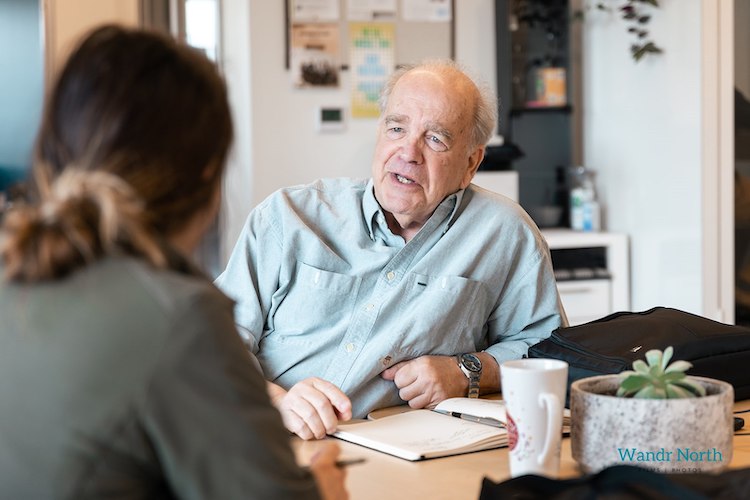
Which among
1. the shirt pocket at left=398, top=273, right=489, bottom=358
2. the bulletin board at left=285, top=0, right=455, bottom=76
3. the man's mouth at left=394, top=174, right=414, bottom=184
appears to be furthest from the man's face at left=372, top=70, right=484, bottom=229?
the bulletin board at left=285, top=0, right=455, bottom=76

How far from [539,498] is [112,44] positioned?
2.01 ft

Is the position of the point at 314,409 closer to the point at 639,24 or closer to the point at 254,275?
the point at 254,275

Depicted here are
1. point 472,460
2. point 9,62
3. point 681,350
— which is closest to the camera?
point 472,460

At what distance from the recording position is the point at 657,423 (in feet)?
3.86

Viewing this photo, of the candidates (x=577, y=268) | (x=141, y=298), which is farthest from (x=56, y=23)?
(x=141, y=298)

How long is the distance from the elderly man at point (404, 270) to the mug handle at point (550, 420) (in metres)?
0.49

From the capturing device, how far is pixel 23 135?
338 centimetres

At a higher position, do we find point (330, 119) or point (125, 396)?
point (330, 119)

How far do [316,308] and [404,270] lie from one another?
0.18 m

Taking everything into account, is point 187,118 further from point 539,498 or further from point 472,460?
point 472,460

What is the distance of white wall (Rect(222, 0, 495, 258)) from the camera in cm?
373

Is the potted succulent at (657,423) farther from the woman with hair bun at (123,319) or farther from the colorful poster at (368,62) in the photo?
the colorful poster at (368,62)

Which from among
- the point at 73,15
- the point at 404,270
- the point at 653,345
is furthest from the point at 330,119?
the point at 653,345

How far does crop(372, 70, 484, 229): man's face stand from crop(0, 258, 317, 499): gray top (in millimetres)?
1133
